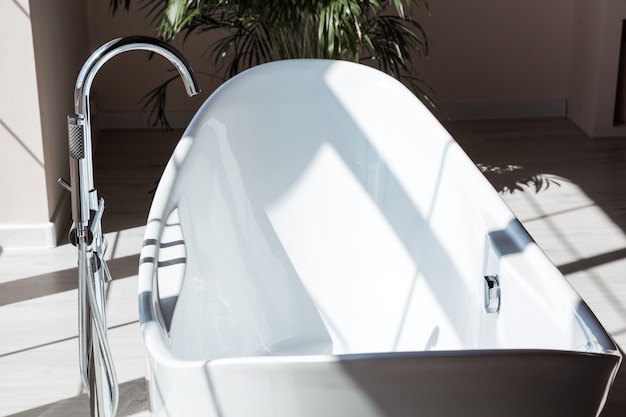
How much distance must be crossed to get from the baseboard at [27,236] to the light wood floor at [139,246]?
3 centimetres

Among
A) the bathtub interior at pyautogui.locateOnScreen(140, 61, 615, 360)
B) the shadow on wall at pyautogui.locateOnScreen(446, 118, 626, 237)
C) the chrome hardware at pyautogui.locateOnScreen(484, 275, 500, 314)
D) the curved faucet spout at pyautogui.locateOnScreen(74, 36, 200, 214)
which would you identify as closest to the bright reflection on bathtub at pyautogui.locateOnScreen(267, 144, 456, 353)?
the bathtub interior at pyautogui.locateOnScreen(140, 61, 615, 360)

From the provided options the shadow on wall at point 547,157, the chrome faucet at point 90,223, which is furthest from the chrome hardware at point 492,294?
the shadow on wall at point 547,157

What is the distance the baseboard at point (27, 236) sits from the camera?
315cm

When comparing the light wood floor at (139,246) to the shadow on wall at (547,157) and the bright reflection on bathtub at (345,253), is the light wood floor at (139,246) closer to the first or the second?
the shadow on wall at (547,157)

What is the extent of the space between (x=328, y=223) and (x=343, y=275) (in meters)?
0.16

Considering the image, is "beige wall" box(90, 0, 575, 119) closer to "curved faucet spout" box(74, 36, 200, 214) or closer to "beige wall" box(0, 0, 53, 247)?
"beige wall" box(0, 0, 53, 247)

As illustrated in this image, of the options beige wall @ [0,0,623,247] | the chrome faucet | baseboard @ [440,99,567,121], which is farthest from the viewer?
baseboard @ [440,99,567,121]

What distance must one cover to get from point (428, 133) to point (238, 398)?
1.35 metres

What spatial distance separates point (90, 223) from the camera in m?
1.52

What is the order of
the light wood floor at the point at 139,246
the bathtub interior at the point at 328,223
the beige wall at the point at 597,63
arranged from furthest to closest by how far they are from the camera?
the beige wall at the point at 597,63 < the light wood floor at the point at 139,246 < the bathtub interior at the point at 328,223

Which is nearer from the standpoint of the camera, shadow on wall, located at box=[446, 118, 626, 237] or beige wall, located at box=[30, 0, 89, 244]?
beige wall, located at box=[30, 0, 89, 244]

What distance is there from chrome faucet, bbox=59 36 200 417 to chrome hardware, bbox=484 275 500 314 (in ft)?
2.47

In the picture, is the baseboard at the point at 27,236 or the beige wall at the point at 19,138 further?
the baseboard at the point at 27,236

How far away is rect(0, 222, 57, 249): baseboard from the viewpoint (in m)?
3.15
